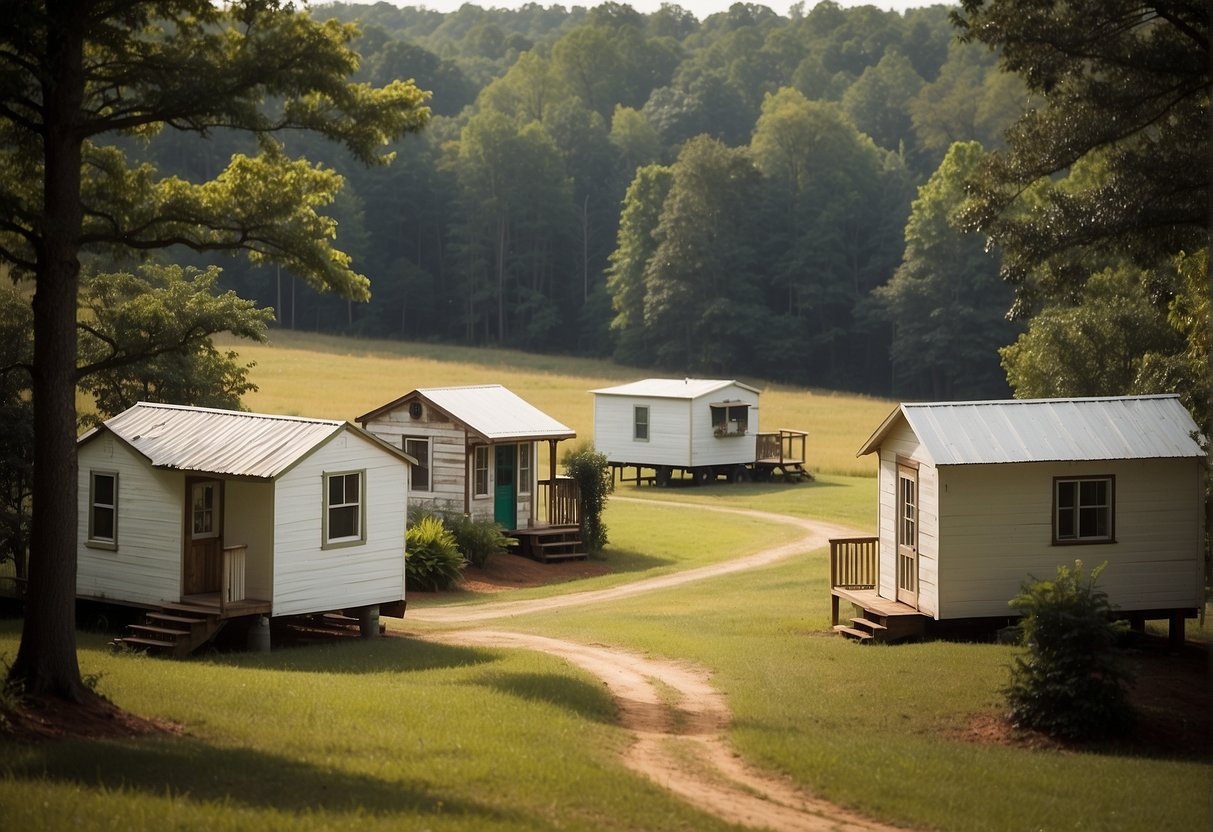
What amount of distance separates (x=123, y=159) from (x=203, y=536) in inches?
285

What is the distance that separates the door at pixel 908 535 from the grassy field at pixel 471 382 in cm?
2877

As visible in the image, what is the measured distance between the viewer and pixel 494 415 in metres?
35.9

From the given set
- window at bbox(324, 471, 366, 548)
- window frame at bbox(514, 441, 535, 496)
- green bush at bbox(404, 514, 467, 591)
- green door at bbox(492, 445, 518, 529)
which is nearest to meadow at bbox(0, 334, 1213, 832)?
window at bbox(324, 471, 366, 548)

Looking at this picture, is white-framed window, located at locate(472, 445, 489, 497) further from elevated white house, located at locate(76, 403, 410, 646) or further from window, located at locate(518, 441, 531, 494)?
elevated white house, located at locate(76, 403, 410, 646)

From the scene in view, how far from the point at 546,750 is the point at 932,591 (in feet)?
34.2

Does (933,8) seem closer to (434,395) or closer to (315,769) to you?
(434,395)

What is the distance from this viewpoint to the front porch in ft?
77.5

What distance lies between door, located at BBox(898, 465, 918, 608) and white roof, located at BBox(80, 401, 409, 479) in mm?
8179

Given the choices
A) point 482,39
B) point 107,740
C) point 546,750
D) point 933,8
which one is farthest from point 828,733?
point 482,39

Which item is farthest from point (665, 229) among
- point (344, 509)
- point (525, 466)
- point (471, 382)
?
point (344, 509)

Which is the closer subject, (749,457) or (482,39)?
(749,457)

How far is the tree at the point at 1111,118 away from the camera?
2100 cm

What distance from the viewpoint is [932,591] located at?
23250mm

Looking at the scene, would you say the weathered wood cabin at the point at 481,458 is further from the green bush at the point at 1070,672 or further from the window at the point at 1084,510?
the green bush at the point at 1070,672
